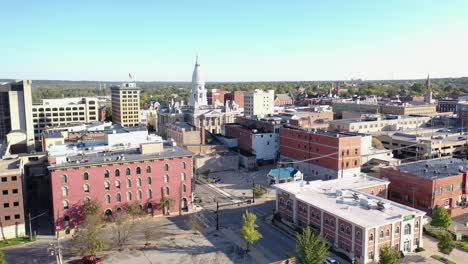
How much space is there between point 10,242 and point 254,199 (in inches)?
1386

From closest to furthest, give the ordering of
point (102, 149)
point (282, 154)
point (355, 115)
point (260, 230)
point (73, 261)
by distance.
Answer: point (73, 261)
point (260, 230)
point (102, 149)
point (282, 154)
point (355, 115)

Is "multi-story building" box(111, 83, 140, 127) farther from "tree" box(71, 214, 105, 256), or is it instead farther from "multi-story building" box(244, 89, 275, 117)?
"tree" box(71, 214, 105, 256)

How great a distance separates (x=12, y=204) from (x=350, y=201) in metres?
42.4

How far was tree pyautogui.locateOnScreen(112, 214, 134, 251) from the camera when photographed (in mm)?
48250

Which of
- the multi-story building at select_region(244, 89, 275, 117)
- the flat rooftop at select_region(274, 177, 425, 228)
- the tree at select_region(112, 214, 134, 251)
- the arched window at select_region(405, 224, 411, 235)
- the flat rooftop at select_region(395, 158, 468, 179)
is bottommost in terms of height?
the tree at select_region(112, 214, 134, 251)

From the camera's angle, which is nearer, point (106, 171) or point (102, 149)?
point (106, 171)

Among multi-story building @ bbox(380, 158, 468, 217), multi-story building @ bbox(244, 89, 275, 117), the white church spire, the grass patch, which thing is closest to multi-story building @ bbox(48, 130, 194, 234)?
the grass patch

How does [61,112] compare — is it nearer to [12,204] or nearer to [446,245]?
[12,204]

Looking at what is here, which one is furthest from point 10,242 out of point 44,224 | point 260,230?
point 260,230

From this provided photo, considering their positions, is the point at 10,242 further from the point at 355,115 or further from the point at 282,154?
the point at 355,115

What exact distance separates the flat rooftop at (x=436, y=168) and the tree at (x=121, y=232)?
4107cm

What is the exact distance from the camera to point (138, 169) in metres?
56.5

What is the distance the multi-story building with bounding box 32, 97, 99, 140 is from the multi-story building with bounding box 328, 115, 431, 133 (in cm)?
7964

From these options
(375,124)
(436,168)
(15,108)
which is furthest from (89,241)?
(375,124)
